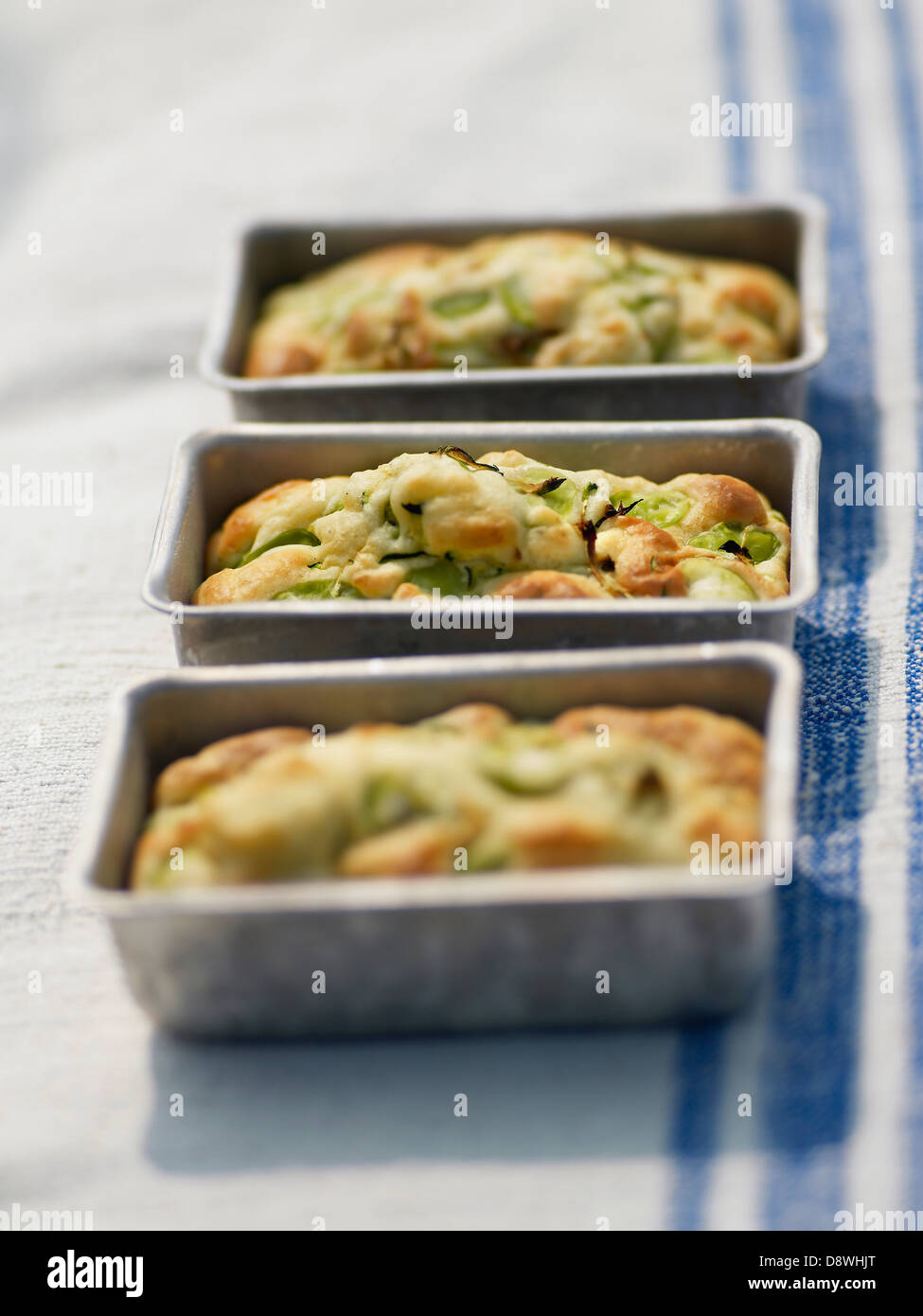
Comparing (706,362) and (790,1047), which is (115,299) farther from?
(790,1047)

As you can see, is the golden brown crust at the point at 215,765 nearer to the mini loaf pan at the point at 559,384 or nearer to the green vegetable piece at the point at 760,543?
the green vegetable piece at the point at 760,543

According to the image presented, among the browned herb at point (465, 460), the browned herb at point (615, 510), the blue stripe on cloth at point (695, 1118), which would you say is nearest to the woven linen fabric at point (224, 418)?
the blue stripe on cloth at point (695, 1118)

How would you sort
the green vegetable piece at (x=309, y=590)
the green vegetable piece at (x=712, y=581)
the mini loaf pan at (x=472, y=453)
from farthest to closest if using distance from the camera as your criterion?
1. the green vegetable piece at (x=309, y=590)
2. the green vegetable piece at (x=712, y=581)
3. the mini loaf pan at (x=472, y=453)

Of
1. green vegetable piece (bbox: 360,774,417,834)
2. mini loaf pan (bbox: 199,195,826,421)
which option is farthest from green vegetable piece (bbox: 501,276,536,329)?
green vegetable piece (bbox: 360,774,417,834)

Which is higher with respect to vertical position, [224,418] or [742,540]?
[224,418]

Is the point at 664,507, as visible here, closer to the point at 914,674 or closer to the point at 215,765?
the point at 914,674

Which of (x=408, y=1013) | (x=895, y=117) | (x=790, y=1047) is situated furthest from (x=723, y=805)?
(x=895, y=117)

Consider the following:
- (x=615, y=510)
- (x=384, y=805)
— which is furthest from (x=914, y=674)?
(x=384, y=805)

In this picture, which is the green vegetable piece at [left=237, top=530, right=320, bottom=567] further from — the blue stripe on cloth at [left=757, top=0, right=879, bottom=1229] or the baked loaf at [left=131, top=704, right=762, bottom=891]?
the blue stripe on cloth at [left=757, top=0, right=879, bottom=1229]
